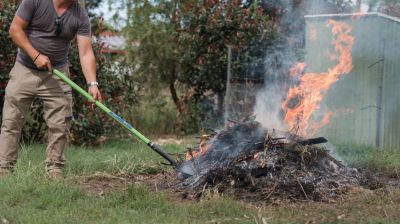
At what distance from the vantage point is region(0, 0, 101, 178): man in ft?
19.5

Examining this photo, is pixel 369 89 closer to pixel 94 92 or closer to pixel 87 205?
pixel 94 92

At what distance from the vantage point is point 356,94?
31.3ft

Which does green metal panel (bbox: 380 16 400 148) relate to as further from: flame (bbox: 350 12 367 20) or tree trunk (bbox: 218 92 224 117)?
tree trunk (bbox: 218 92 224 117)

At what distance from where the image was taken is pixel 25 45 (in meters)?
5.86

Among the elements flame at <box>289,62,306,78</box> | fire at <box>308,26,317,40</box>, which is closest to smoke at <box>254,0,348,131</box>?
flame at <box>289,62,306,78</box>

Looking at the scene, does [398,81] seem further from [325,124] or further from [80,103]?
[80,103]

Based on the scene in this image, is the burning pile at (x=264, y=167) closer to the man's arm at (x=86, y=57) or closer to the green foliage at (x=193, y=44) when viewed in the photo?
the man's arm at (x=86, y=57)

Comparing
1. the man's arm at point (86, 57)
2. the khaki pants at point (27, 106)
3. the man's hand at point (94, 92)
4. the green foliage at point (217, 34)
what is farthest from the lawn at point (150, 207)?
the green foliage at point (217, 34)

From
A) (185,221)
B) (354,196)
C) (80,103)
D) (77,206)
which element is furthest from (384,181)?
(80,103)

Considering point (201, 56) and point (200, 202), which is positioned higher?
point (201, 56)

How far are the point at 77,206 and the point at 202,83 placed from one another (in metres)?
7.69

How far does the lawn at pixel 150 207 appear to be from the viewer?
454 cm

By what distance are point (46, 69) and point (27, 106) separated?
0.56 meters

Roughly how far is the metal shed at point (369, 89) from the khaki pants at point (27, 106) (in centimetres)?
506
